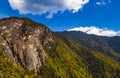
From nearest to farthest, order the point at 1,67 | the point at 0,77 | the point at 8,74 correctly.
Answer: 1. the point at 0,77
2. the point at 8,74
3. the point at 1,67

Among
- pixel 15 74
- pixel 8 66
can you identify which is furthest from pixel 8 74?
pixel 8 66

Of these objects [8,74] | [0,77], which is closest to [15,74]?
[8,74]

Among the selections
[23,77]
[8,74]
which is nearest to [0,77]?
[8,74]

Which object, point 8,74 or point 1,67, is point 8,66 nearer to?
point 1,67

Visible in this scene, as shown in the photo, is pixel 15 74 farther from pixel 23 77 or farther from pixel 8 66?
pixel 8 66

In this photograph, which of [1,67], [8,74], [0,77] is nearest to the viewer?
[0,77]

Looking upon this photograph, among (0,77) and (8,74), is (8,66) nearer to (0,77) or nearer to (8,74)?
(8,74)

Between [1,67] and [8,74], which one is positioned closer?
[8,74]

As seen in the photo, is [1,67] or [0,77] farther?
[1,67]
